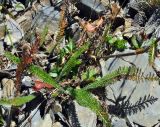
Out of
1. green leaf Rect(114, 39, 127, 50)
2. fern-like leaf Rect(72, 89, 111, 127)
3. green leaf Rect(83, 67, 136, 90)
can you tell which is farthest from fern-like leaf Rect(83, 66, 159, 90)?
green leaf Rect(114, 39, 127, 50)

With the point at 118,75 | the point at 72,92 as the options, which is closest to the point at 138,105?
the point at 118,75

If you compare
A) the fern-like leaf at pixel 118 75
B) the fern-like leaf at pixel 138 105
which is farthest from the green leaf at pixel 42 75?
the fern-like leaf at pixel 138 105

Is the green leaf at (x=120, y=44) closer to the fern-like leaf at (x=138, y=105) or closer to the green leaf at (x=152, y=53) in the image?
the green leaf at (x=152, y=53)

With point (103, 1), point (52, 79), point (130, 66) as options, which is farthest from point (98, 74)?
point (103, 1)

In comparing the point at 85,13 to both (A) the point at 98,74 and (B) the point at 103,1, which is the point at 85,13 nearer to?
(B) the point at 103,1

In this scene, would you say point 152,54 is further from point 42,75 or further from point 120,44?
point 42,75
